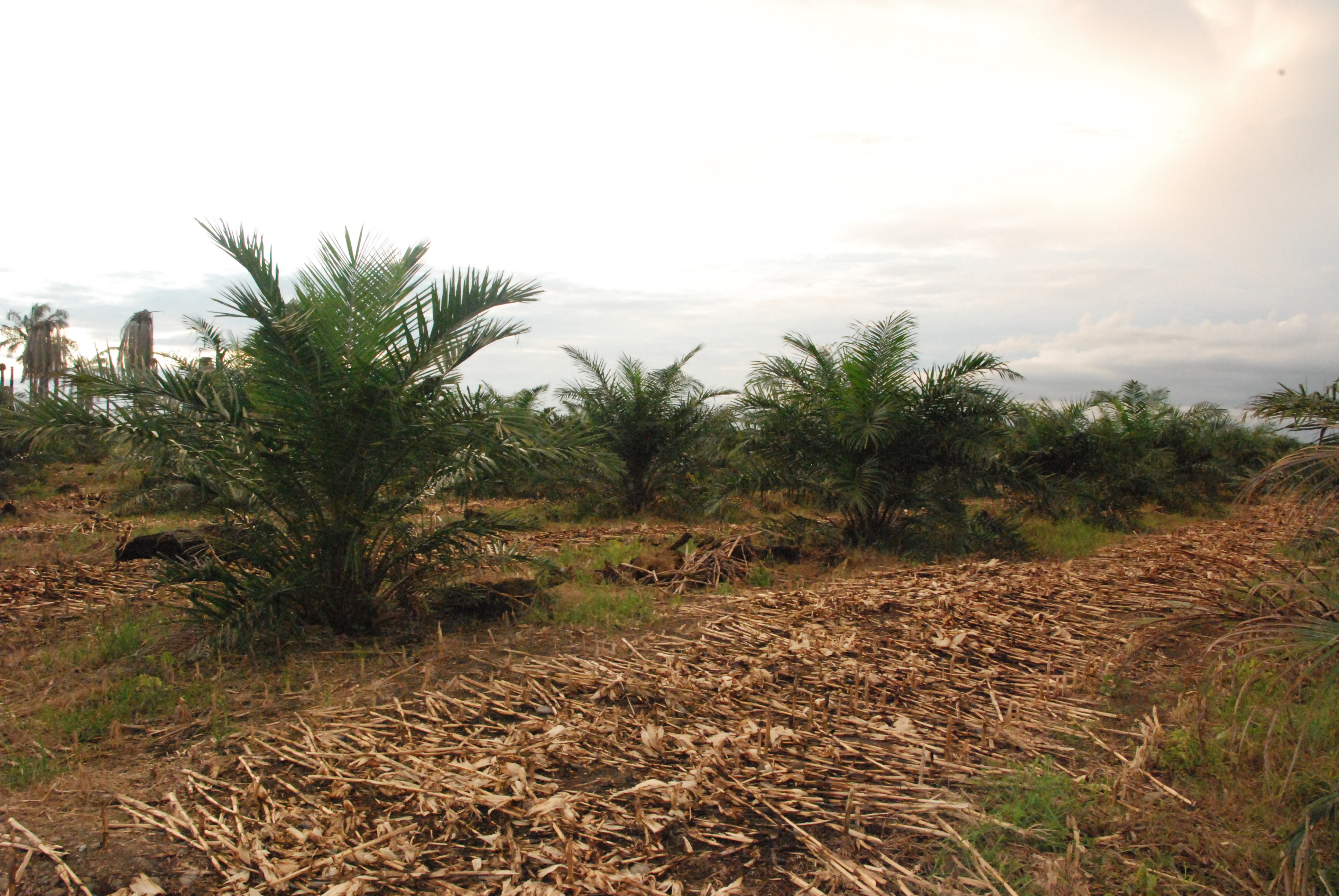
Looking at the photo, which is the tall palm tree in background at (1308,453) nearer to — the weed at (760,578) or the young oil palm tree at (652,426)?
the weed at (760,578)

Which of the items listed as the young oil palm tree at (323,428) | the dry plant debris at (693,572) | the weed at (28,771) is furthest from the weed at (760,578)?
the weed at (28,771)

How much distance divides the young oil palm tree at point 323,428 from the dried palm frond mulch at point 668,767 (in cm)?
143

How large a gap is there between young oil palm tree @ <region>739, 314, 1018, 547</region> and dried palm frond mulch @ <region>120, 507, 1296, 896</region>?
3.59m

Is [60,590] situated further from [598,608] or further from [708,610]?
[708,610]

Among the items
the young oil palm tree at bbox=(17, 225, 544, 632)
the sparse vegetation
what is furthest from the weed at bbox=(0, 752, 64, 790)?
the young oil palm tree at bbox=(17, 225, 544, 632)

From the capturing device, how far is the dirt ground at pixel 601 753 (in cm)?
298

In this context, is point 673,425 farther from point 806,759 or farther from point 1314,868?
point 1314,868

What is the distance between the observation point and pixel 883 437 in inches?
366

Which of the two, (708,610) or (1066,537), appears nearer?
(708,610)

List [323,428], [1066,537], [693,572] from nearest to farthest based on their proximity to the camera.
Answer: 1. [323,428]
2. [693,572]
3. [1066,537]

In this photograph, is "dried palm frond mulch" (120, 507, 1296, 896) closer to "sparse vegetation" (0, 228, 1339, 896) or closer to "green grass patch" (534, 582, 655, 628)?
"sparse vegetation" (0, 228, 1339, 896)

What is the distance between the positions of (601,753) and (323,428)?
310cm

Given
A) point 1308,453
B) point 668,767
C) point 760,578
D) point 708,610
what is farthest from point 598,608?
point 1308,453

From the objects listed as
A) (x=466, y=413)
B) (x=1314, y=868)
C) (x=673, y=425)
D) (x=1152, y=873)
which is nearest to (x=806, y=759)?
(x=1152, y=873)
